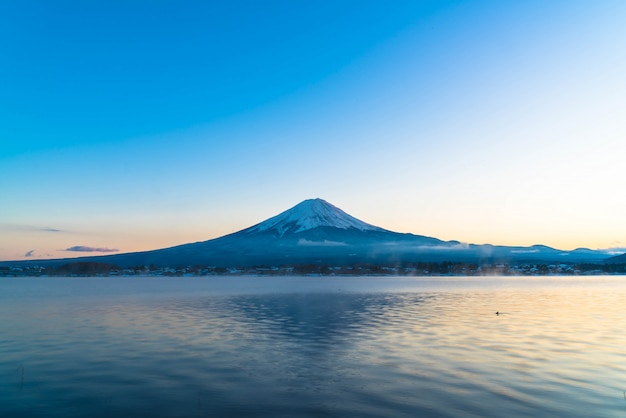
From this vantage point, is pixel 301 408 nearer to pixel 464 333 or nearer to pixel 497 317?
pixel 464 333

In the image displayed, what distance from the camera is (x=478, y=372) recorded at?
22156 mm

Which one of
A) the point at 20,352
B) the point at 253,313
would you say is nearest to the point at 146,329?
the point at 20,352

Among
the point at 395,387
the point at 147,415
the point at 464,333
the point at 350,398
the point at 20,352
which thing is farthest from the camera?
the point at 464,333

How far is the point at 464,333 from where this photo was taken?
115 feet

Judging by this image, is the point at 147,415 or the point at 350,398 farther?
the point at 350,398

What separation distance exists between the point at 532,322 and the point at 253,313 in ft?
87.9

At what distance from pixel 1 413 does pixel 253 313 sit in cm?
3586

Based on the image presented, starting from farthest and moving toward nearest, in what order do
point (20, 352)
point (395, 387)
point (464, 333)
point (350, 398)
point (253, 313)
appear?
point (253, 313) < point (464, 333) < point (20, 352) < point (395, 387) < point (350, 398)

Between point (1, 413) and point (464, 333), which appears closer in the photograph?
point (1, 413)

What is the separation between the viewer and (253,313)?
51.8 meters

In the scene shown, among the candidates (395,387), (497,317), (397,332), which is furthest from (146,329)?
(497,317)

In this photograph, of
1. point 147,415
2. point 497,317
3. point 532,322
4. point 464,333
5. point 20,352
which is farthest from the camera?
point 497,317

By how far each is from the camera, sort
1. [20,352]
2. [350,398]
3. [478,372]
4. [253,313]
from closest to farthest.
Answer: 1. [350,398]
2. [478,372]
3. [20,352]
4. [253,313]

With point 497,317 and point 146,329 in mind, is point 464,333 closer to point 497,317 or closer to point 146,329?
point 497,317
